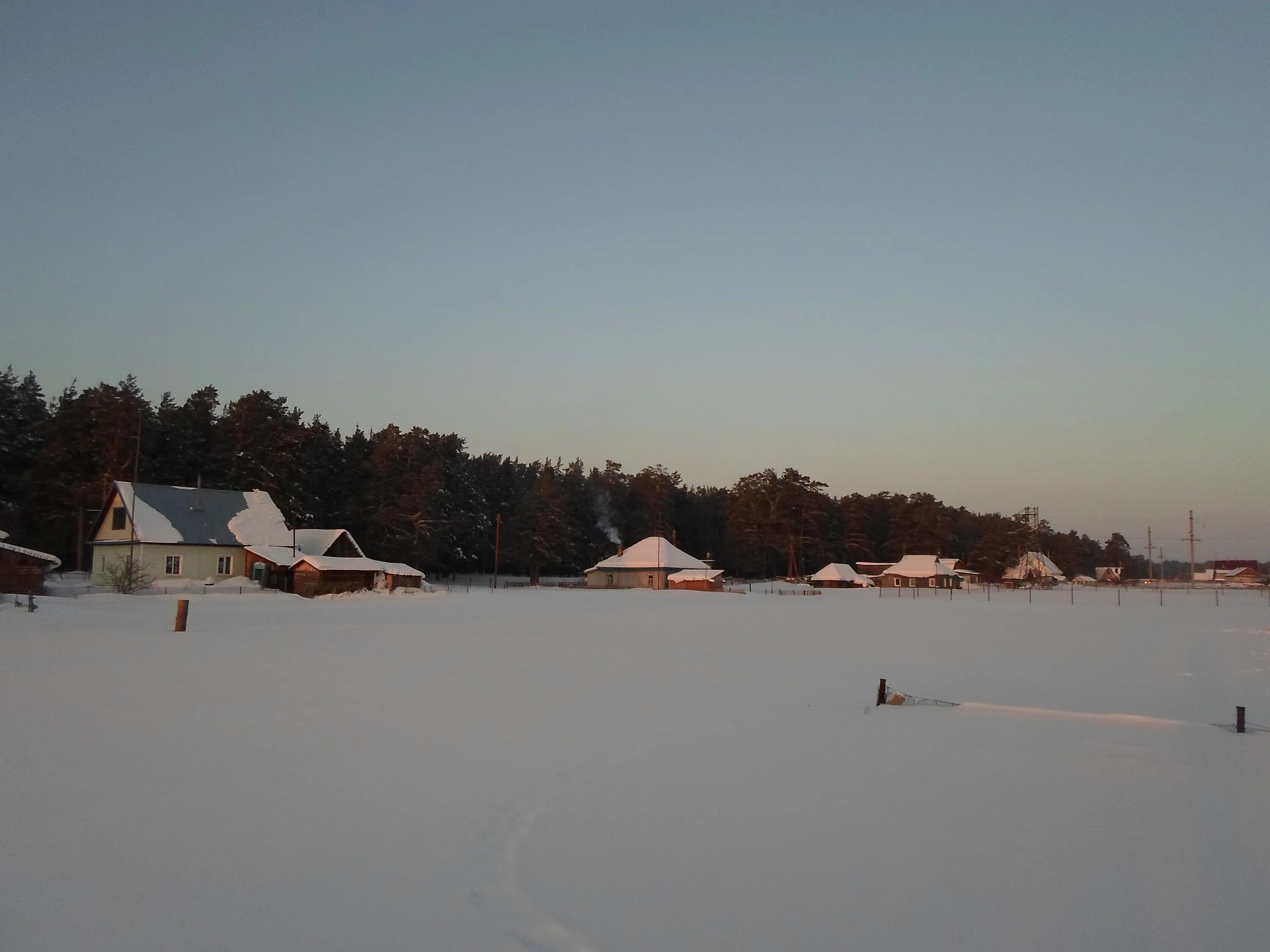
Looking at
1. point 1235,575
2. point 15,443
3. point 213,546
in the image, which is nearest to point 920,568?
point 213,546

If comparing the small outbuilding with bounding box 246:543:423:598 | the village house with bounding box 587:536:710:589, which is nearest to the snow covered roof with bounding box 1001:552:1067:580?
the village house with bounding box 587:536:710:589

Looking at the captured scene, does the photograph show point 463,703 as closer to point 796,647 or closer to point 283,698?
point 283,698

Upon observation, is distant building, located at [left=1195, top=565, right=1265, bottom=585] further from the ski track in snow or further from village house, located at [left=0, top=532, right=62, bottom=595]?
the ski track in snow

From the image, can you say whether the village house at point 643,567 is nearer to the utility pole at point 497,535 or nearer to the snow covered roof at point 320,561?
the utility pole at point 497,535

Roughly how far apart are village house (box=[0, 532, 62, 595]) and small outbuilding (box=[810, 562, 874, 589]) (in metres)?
66.9

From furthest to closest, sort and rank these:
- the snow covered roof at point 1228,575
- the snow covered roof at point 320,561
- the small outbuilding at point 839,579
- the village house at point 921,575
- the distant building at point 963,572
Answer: the snow covered roof at point 1228,575 → the distant building at point 963,572 → the village house at point 921,575 → the small outbuilding at point 839,579 → the snow covered roof at point 320,561

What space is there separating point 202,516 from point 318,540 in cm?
694

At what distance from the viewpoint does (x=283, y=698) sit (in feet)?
43.8

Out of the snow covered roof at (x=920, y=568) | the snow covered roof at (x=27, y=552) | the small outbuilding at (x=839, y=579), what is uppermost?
the snow covered roof at (x=27, y=552)

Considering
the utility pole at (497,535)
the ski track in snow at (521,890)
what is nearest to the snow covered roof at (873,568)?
the utility pole at (497,535)

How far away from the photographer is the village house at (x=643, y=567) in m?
75.4

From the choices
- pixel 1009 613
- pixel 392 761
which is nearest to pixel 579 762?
pixel 392 761

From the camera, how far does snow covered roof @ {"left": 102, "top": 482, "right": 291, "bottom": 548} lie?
46188 mm

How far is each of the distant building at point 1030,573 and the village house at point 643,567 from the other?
39.4 m
